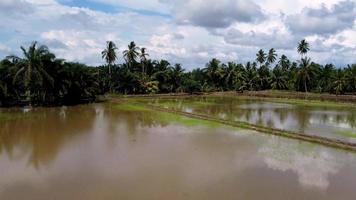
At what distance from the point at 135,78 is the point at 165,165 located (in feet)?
102

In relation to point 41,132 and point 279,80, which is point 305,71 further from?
point 41,132

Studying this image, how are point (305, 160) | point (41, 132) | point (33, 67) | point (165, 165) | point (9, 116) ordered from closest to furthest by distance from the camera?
point (165, 165) → point (305, 160) → point (41, 132) → point (9, 116) → point (33, 67)

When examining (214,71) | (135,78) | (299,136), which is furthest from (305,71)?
(299,136)

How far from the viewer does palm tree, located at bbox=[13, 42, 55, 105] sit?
24.9 metres

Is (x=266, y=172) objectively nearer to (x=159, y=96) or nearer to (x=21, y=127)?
(x=21, y=127)

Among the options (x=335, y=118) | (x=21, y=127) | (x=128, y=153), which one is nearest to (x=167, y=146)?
(x=128, y=153)

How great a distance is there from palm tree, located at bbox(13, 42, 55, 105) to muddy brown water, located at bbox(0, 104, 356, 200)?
8.45m

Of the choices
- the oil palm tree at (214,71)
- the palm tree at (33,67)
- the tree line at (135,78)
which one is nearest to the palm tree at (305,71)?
the tree line at (135,78)

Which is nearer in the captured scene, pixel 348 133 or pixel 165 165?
pixel 165 165

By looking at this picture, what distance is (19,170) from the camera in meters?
10.0

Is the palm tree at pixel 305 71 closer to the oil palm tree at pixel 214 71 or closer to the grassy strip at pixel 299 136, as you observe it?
the oil palm tree at pixel 214 71

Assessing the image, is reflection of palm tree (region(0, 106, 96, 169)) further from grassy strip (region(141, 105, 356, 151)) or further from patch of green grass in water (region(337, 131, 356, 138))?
patch of green grass in water (region(337, 131, 356, 138))

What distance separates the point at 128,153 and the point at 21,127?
27.5ft

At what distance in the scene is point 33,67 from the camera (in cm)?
2542
